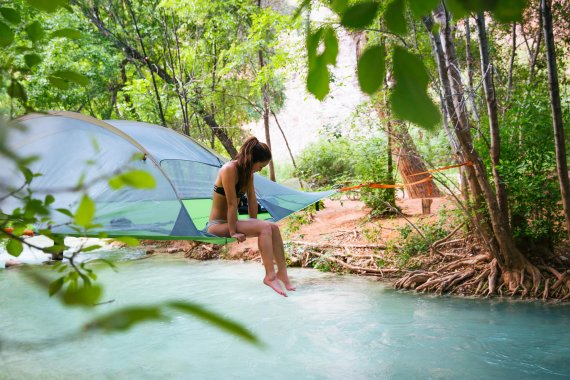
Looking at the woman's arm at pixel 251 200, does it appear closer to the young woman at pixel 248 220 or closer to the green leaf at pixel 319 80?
the young woman at pixel 248 220

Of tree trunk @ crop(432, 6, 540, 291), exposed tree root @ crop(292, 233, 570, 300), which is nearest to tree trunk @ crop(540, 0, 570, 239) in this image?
tree trunk @ crop(432, 6, 540, 291)

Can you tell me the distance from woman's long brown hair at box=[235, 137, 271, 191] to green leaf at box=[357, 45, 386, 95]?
98.2 inches

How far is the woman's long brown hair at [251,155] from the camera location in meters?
2.99

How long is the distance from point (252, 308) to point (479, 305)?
1703mm

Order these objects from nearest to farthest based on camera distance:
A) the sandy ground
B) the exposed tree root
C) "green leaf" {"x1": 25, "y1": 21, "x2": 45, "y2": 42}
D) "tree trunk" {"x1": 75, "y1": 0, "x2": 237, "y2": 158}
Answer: "green leaf" {"x1": 25, "y1": 21, "x2": 45, "y2": 42}
the exposed tree root
the sandy ground
"tree trunk" {"x1": 75, "y1": 0, "x2": 237, "y2": 158}

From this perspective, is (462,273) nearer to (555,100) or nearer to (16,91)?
(555,100)

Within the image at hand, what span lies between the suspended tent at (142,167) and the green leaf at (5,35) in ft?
5.84

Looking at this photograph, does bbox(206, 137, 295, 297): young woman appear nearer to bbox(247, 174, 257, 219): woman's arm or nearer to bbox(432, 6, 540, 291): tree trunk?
bbox(247, 174, 257, 219): woman's arm

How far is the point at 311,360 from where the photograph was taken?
3.48m

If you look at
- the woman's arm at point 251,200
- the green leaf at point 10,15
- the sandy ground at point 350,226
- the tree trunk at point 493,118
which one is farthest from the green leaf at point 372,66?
the sandy ground at point 350,226

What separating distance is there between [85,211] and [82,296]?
0.17ft

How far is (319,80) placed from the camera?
0.52 m

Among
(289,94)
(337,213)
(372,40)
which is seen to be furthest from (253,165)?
(289,94)

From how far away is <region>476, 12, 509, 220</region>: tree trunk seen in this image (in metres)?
3.86
